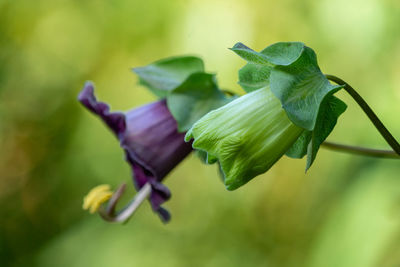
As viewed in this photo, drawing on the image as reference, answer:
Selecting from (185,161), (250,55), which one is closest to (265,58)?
(250,55)

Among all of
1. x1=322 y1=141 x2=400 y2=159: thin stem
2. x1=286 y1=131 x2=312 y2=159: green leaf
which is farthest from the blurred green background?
x1=286 y1=131 x2=312 y2=159: green leaf

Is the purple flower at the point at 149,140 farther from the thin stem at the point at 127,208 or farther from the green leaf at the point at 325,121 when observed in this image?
the green leaf at the point at 325,121

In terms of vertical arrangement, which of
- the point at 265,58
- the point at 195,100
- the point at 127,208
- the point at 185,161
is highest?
the point at 265,58

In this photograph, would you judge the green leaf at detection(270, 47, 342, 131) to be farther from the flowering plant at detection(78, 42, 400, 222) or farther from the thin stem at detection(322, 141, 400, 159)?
the thin stem at detection(322, 141, 400, 159)

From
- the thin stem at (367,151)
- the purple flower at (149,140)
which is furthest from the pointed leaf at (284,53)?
the purple flower at (149,140)

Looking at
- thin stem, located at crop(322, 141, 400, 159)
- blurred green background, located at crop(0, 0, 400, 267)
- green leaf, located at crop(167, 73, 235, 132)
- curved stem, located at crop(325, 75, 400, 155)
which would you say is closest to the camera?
curved stem, located at crop(325, 75, 400, 155)

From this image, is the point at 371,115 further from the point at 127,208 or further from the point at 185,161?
the point at 185,161
